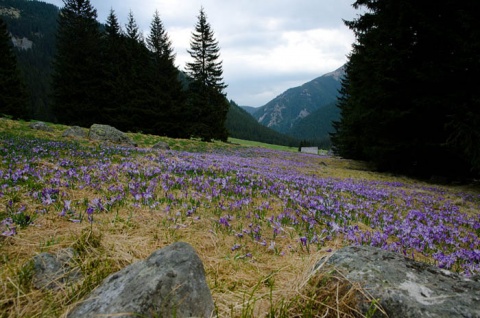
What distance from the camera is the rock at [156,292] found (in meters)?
1.35

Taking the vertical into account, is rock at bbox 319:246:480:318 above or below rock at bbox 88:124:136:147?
below

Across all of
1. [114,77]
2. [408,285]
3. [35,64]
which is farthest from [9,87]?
[35,64]

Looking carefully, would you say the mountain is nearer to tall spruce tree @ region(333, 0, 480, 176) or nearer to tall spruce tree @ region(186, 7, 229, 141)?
tall spruce tree @ region(186, 7, 229, 141)

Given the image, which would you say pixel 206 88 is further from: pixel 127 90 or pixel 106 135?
pixel 106 135

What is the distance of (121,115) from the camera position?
132 ft

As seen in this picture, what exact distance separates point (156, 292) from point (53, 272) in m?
1.10

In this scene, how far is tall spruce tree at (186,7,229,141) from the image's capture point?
42.6 m

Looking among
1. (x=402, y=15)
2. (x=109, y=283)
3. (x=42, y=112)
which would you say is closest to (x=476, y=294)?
(x=109, y=283)

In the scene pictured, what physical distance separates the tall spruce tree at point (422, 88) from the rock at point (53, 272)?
542 inches

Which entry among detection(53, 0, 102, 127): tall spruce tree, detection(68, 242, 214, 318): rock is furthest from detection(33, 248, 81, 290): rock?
detection(53, 0, 102, 127): tall spruce tree

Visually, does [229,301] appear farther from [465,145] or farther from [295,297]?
[465,145]

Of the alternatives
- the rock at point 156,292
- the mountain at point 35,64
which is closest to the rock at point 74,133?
the rock at point 156,292

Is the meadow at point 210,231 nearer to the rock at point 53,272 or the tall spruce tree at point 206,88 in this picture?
the rock at point 53,272

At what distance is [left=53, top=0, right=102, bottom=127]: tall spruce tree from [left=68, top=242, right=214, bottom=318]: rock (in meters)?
45.6
